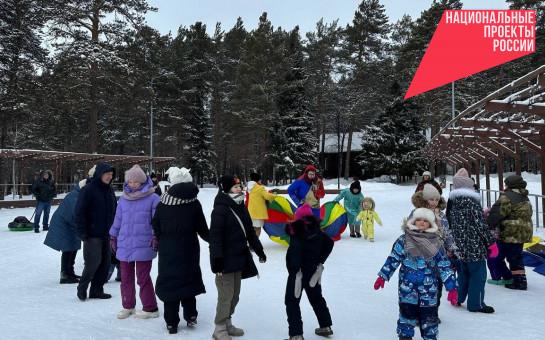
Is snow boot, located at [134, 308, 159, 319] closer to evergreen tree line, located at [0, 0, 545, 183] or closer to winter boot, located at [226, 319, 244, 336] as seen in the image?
winter boot, located at [226, 319, 244, 336]

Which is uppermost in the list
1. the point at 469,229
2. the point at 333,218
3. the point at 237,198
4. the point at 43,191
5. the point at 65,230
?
the point at 237,198

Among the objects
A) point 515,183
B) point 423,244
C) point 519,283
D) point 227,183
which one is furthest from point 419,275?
point 515,183

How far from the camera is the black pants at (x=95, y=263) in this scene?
5.65 metres

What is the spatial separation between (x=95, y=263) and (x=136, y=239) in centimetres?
110

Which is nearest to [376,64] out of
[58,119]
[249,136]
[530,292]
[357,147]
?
[357,147]

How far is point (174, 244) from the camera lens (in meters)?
4.57

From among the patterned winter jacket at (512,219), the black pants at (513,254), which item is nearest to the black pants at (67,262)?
the patterned winter jacket at (512,219)

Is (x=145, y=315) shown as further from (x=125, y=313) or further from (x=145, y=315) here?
(x=125, y=313)

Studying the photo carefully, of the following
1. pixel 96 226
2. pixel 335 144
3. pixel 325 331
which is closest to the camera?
pixel 325 331

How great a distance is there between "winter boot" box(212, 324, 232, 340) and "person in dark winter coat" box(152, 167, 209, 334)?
45 centimetres

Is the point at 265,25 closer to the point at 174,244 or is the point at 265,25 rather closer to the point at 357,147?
the point at 357,147

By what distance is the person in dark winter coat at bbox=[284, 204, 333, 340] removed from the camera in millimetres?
4340

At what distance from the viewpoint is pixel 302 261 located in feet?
14.4

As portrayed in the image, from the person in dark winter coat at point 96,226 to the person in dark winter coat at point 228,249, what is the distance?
2046 millimetres
